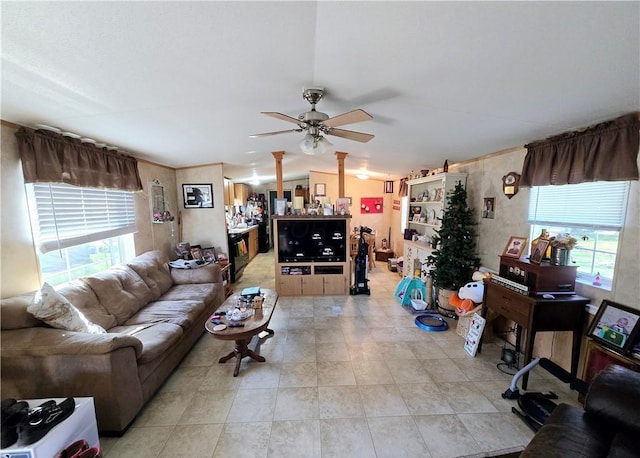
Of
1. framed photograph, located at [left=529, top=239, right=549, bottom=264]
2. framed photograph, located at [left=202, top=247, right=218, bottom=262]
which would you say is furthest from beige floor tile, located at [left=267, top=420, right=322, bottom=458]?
framed photograph, located at [left=202, top=247, right=218, bottom=262]

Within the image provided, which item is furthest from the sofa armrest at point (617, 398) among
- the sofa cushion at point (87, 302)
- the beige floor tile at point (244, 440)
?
the sofa cushion at point (87, 302)

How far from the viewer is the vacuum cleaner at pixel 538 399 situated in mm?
1739

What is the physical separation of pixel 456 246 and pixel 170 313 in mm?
3643

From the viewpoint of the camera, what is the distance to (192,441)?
5.51ft

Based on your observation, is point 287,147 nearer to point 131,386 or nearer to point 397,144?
point 397,144

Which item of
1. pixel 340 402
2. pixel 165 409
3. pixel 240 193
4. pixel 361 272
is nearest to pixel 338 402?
pixel 340 402

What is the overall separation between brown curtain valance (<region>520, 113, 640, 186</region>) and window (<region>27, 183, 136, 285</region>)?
466 centimetres

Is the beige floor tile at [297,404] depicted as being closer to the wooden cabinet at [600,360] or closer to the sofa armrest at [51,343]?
the sofa armrest at [51,343]

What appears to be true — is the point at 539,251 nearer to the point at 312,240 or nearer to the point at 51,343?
the point at 312,240

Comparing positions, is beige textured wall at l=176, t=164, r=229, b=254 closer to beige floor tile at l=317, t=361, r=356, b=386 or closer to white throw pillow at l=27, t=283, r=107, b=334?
white throw pillow at l=27, t=283, r=107, b=334

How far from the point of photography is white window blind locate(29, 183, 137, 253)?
2.21m

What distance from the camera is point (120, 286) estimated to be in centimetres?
265

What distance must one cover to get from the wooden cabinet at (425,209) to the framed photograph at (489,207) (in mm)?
535

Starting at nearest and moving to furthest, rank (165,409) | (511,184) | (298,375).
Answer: (165,409)
(298,375)
(511,184)
